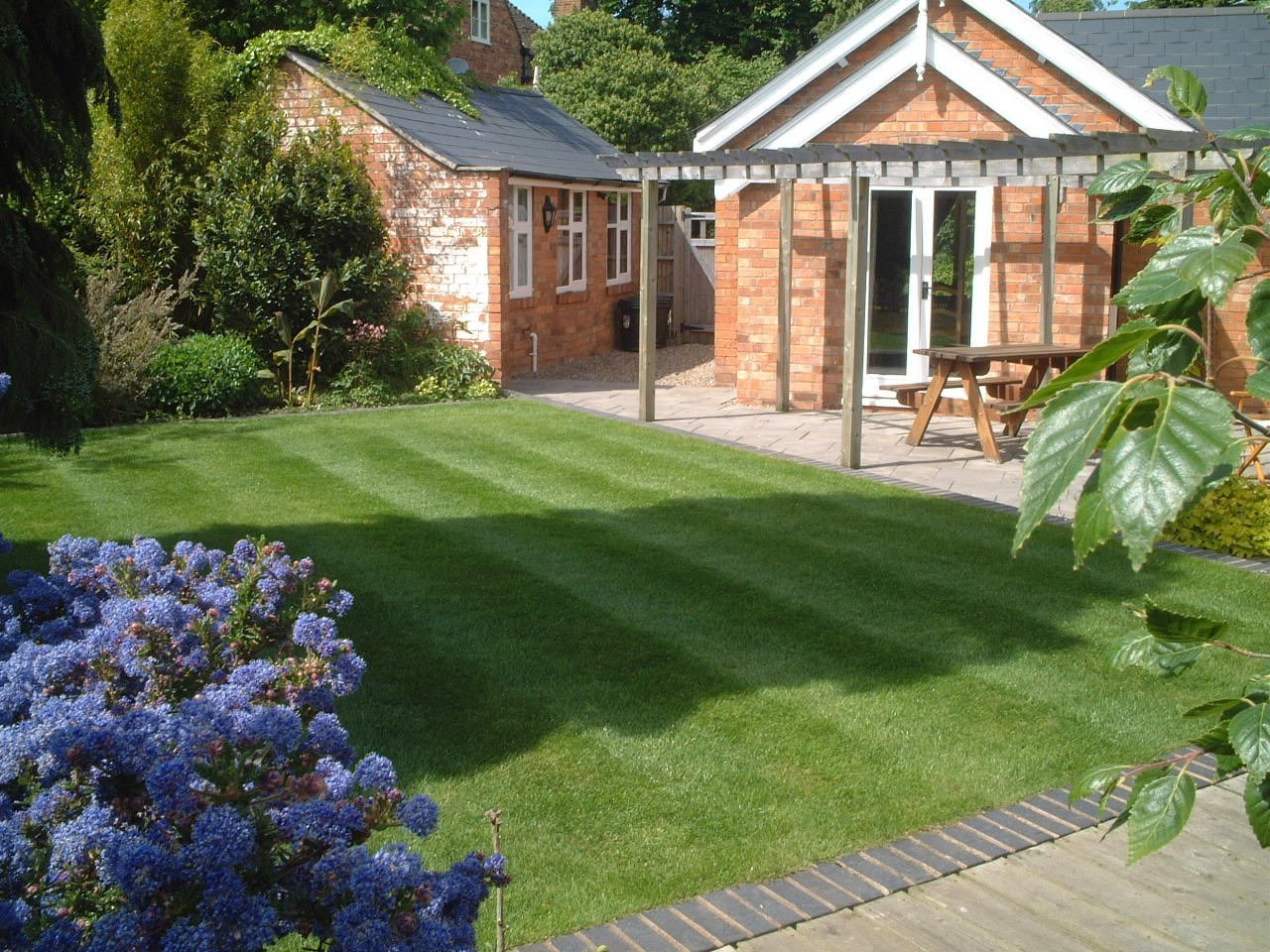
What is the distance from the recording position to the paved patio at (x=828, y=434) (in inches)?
442

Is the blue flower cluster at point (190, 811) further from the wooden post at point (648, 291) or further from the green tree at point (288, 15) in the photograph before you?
the green tree at point (288, 15)

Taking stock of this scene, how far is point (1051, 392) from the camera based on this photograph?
1555mm

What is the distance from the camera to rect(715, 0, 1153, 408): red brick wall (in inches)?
546

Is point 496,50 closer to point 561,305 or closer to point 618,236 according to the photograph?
point 618,236

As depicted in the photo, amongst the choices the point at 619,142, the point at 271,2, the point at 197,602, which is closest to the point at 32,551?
the point at 197,602

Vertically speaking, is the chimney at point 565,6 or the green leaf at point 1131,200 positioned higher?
the chimney at point 565,6

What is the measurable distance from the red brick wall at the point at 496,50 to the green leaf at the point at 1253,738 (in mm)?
34101

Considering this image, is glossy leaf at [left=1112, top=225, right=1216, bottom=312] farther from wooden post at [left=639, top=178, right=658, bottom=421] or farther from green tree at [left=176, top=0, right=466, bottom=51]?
green tree at [left=176, top=0, right=466, bottom=51]

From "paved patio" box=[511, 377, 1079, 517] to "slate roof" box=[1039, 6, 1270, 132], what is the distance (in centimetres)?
432

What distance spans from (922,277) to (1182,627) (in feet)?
43.1

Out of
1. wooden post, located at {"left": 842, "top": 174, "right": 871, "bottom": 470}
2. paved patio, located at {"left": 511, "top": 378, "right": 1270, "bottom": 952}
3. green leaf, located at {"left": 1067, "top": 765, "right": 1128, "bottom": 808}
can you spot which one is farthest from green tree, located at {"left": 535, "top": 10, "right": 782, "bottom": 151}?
green leaf, located at {"left": 1067, "top": 765, "right": 1128, "bottom": 808}

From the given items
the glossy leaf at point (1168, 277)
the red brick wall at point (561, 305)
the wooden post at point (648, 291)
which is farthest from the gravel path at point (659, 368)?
the glossy leaf at point (1168, 277)

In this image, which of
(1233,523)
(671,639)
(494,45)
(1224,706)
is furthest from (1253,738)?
Result: (494,45)

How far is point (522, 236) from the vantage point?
1830 centimetres
